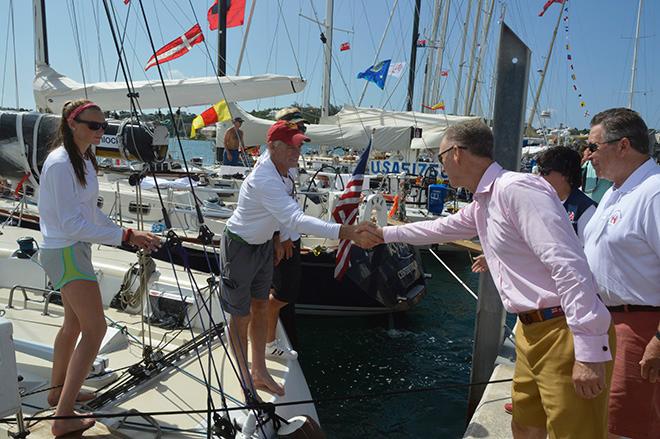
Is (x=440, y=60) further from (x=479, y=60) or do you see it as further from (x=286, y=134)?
(x=286, y=134)

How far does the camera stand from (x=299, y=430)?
2.82m

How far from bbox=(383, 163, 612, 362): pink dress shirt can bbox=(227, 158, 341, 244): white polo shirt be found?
1031mm

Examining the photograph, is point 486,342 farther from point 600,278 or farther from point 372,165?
point 372,165

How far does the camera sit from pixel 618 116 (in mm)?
2342

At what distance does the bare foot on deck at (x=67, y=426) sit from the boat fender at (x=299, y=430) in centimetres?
101

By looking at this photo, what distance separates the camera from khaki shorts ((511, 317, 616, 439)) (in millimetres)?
1930

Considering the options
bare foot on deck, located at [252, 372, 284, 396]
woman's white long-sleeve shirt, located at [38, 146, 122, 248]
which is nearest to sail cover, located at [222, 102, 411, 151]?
bare foot on deck, located at [252, 372, 284, 396]

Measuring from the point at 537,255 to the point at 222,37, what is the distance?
13735mm

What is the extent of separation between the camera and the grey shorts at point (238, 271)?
3.23m

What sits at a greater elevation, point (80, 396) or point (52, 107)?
point (52, 107)

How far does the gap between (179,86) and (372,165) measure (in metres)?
8.32

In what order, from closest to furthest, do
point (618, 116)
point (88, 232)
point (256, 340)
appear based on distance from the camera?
point (618, 116) → point (88, 232) → point (256, 340)

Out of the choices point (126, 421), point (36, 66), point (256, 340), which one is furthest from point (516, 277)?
point (36, 66)

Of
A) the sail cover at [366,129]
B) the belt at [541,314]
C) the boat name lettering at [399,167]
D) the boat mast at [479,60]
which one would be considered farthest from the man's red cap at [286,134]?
the boat mast at [479,60]
